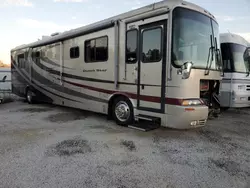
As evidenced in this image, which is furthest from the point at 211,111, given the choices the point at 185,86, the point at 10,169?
the point at 10,169

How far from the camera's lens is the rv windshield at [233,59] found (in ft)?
23.9

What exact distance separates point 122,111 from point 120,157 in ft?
6.54

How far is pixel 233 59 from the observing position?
288 inches

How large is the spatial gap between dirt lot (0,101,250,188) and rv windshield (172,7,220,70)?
5.46ft

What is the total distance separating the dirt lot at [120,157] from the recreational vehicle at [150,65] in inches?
22.8

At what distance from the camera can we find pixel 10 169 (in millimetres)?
3121

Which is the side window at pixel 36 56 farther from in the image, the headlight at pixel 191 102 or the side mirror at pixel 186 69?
the headlight at pixel 191 102

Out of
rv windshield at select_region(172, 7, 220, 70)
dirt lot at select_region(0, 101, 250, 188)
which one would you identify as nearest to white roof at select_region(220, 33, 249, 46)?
rv windshield at select_region(172, 7, 220, 70)

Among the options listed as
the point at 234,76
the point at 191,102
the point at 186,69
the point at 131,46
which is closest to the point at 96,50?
the point at 131,46

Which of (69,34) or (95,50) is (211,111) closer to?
(95,50)

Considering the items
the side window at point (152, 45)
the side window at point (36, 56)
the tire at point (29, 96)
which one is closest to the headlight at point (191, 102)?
the side window at point (152, 45)

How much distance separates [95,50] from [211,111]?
11.6ft

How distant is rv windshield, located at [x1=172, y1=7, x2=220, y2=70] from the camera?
4336 millimetres

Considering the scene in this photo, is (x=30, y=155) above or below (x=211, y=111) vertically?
below
